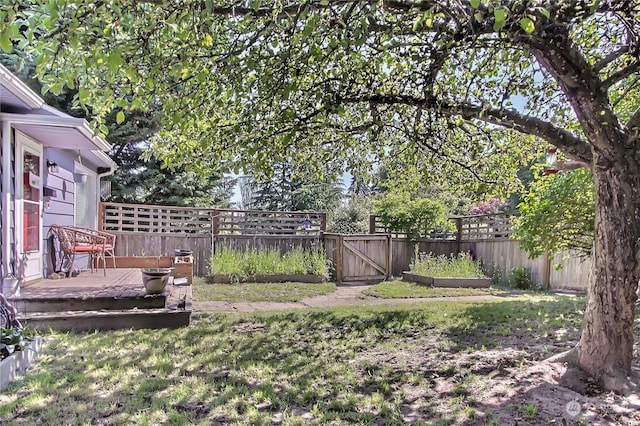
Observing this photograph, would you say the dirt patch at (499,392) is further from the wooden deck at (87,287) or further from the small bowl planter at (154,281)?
the wooden deck at (87,287)

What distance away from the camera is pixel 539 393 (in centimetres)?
300

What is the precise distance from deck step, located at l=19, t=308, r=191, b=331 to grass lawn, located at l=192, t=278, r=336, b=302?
1978 millimetres

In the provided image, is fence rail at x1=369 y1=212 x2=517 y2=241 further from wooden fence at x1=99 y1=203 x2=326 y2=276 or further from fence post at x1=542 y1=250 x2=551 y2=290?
wooden fence at x1=99 y1=203 x2=326 y2=276

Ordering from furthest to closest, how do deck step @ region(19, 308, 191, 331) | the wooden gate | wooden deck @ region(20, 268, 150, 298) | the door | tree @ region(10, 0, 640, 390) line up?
the wooden gate
the door
wooden deck @ region(20, 268, 150, 298)
deck step @ region(19, 308, 191, 331)
tree @ region(10, 0, 640, 390)

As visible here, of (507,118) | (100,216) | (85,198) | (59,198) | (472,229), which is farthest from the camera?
(472,229)

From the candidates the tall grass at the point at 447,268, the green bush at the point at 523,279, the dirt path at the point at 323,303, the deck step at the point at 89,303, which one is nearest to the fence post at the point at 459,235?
the tall grass at the point at 447,268

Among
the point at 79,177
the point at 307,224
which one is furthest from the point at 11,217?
the point at 307,224

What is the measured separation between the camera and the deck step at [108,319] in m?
4.57

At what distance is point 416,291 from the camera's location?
Result: 327 inches

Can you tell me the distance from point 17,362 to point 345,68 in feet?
12.2

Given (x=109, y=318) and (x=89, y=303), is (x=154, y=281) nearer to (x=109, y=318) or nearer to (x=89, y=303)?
(x=109, y=318)

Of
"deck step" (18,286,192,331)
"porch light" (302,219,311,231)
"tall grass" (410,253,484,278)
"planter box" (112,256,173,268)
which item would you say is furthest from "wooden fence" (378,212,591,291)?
"deck step" (18,286,192,331)

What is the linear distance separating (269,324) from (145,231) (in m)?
6.06

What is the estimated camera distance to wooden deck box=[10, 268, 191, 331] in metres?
4.66
